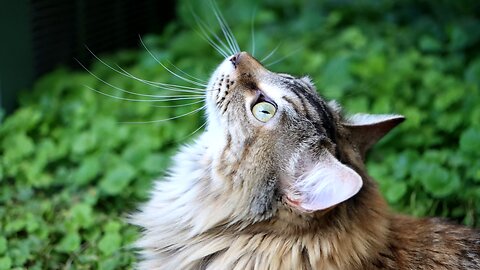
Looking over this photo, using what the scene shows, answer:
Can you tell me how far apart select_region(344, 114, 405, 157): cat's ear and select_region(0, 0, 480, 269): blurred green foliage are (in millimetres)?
469

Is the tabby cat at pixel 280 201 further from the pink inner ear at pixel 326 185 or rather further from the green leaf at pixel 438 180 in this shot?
the green leaf at pixel 438 180

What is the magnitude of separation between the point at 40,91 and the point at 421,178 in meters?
2.05

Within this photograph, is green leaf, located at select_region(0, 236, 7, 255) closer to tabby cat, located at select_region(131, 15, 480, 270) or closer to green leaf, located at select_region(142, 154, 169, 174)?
tabby cat, located at select_region(131, 15, 480, 270)

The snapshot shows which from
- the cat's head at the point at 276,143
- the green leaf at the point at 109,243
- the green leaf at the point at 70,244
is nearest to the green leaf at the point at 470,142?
the cat's head at the point at 276,143

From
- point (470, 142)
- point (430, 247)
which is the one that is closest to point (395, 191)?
point (470, 142)

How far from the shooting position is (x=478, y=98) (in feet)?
12.4

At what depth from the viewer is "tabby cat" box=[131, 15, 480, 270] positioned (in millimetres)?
2074

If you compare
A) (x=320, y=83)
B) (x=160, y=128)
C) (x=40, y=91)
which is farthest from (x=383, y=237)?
(x=40, y=91)

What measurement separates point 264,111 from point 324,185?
37 centimetres

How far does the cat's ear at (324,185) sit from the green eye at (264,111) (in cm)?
22

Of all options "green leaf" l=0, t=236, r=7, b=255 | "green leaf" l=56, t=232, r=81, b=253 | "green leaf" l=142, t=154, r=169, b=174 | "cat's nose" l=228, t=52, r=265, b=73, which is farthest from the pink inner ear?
"green leaf" l=142, t=154, r=169, b=174

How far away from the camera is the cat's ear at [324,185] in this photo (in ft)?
6.20

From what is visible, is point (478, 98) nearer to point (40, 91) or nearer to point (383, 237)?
point (383, 237)

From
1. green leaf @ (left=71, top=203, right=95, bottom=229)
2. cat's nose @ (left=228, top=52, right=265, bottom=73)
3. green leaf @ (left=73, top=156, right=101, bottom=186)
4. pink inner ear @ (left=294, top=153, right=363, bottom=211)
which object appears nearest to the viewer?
pink inner ear @ (left=294, top=153, right=363, bottom=211)
